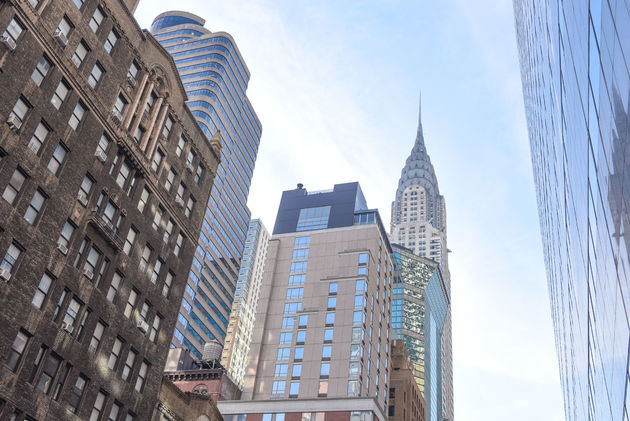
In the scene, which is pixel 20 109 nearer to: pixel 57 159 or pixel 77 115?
pixel 57 159

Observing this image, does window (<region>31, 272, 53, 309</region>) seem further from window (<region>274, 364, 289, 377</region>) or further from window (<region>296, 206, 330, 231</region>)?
window (<region>296, 206, 330, 231</region>)

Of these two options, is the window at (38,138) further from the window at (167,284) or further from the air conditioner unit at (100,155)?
the window at (167,284)

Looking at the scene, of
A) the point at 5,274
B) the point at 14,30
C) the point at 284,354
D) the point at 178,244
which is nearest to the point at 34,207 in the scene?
the point at 5,274

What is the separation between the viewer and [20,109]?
33.5m

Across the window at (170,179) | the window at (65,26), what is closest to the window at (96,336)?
the window at (170,179)

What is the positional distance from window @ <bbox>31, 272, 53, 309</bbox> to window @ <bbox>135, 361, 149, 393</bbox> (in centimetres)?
997

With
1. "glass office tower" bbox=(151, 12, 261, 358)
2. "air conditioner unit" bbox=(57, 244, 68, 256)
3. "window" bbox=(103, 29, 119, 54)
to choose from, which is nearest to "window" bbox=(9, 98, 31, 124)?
"air conditioner unit" bbox=(57, 244, 68, 256)

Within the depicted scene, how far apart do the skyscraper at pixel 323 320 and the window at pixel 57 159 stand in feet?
210

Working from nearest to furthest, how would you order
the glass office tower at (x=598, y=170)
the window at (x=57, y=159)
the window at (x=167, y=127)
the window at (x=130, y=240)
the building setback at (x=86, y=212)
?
the glass office tower at (x=598, y=170) → the building setback at (x=86, y=212) → the window at (x=57, y=159) → the window at (x=130, y=240) → the window at (x=167, y=127)

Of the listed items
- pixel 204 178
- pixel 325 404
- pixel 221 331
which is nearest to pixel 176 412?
pixel 204 178

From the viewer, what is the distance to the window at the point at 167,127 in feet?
157

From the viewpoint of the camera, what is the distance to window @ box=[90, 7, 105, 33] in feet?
132

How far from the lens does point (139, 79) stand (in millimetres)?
44719

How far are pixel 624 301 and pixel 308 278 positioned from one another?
96482 millimetres
